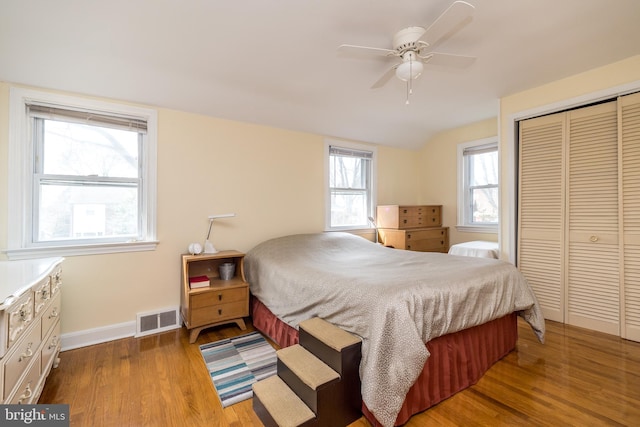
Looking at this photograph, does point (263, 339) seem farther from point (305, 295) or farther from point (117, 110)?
point (117, 110)

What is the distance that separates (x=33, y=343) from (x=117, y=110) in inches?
79.1

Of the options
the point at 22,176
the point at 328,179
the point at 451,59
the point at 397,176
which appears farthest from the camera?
the point at 397,176

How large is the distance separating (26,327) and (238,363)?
127 cm

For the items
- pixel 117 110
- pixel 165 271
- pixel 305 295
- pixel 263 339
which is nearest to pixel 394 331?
pixel 305 295

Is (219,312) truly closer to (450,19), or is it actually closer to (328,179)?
(328,179)

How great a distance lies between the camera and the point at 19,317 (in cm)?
125

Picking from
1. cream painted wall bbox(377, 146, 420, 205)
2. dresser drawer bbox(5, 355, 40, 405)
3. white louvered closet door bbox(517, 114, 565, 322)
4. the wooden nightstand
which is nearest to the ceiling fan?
white louvered closet door bbox(517, 114, 565, 322)

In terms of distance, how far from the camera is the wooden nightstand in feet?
8.16

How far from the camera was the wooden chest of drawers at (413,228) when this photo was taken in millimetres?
3973

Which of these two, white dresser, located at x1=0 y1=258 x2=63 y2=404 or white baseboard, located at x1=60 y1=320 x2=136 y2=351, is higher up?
white dresser, located at x1=0 y1=258 x2=63 y2=404

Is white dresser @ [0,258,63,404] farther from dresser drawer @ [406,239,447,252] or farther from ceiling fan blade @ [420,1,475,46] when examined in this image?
dresser drawer @ [406,239,447,252]

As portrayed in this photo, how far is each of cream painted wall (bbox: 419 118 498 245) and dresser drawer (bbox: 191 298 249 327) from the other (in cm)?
331

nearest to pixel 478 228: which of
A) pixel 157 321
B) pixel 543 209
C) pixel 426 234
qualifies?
pixel 426 234

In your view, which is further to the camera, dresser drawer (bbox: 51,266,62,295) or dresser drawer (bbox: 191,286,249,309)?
dresser drawer (bbox: 191,286,249,309)
